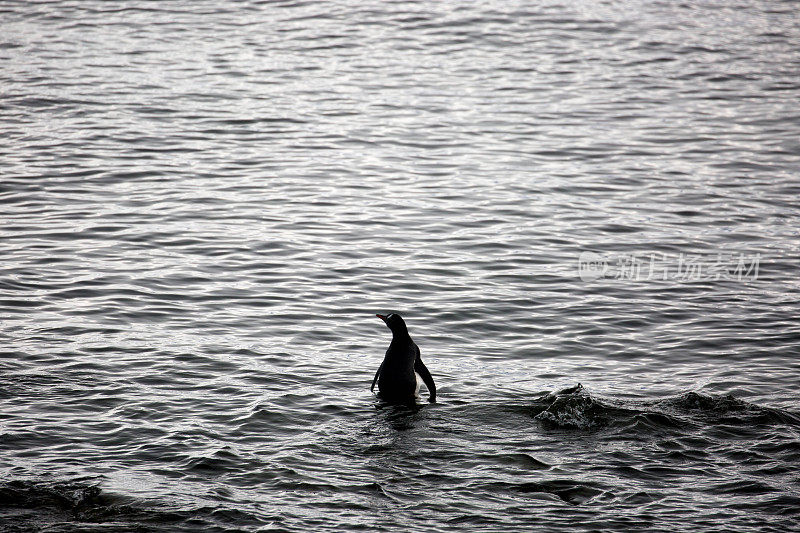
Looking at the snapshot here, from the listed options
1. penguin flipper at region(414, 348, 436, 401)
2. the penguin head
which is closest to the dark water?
penguin flipper at region(414, 348, 436, 401)

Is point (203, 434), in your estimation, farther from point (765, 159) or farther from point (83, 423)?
point (765, 159)

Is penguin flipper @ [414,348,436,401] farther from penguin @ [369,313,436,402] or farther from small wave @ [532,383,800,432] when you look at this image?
small wave @ [532,383,800,432]

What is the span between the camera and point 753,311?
13.2 meters

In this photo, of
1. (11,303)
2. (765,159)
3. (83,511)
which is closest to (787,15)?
(765,159)

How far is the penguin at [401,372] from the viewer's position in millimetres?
10141

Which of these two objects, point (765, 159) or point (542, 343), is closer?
point (542, 343)

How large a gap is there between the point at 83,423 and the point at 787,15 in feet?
98.8

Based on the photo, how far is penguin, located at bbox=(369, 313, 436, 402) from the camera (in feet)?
33.3
